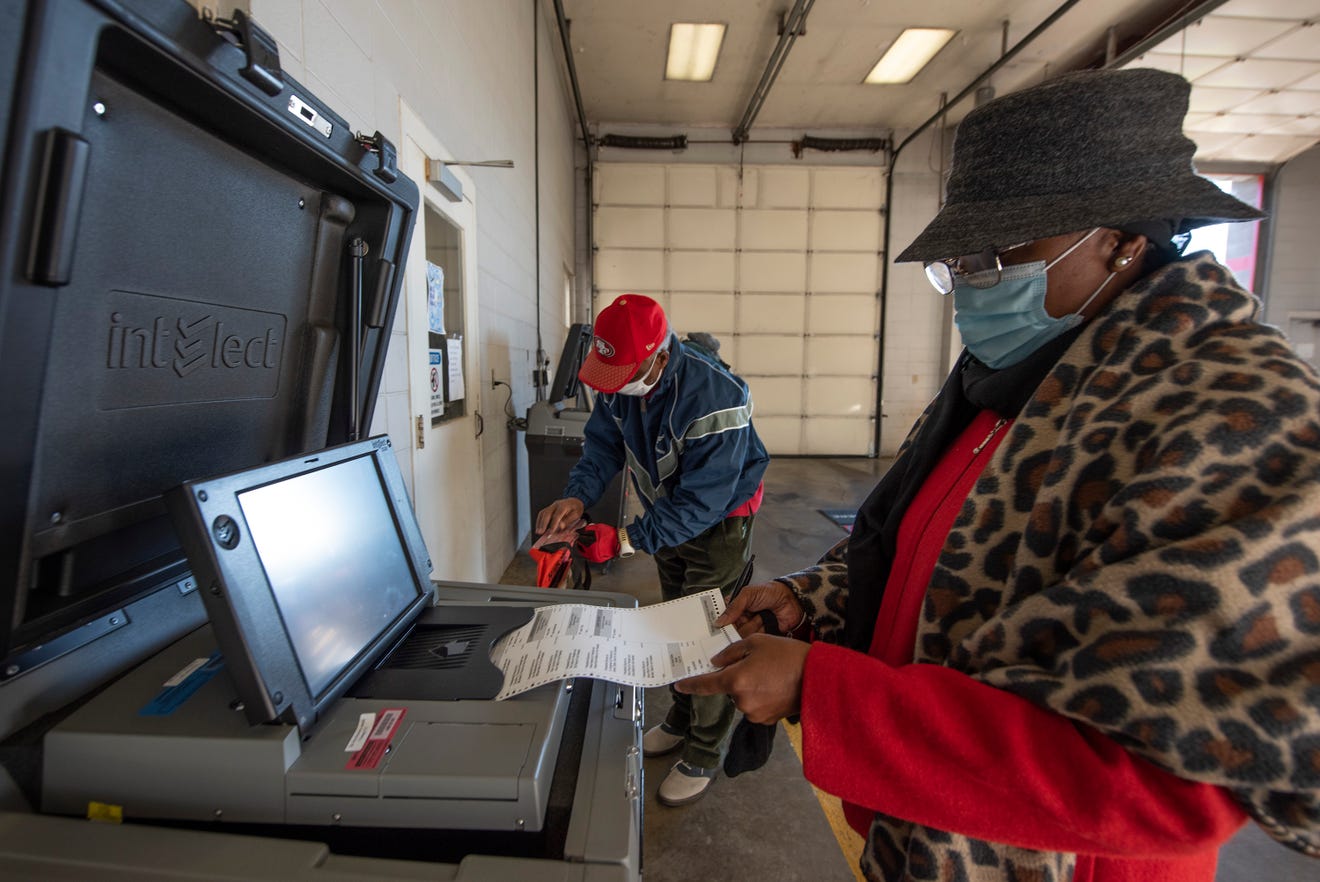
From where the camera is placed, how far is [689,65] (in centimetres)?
580

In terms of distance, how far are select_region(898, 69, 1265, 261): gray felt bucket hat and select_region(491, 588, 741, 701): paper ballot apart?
0.61 m

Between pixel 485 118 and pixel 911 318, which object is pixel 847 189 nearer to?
pixel 911 318

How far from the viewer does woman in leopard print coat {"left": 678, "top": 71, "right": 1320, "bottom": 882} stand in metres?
0.44

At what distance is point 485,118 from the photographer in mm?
2809

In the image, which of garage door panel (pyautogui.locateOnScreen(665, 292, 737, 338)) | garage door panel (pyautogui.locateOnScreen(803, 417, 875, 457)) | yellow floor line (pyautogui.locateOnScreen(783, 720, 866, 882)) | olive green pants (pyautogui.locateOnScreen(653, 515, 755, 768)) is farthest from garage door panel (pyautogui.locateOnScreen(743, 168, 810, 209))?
yellow floor line (pyautogui.locateOnScreen(783, 720, 866, 882))

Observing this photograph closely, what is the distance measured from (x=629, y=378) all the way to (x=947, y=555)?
3.58 feet

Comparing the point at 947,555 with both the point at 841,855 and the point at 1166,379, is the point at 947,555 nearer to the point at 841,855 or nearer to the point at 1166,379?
the point at 1166,379

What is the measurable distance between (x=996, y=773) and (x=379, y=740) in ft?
1.91

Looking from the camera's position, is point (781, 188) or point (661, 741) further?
point (781, 188)

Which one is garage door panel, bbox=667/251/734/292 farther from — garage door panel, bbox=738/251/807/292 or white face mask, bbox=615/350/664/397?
white face mask, bbox=615/350/664/397

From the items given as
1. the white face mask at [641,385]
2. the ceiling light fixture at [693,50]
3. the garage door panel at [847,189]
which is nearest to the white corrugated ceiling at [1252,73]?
the garage door panel at [847,189]

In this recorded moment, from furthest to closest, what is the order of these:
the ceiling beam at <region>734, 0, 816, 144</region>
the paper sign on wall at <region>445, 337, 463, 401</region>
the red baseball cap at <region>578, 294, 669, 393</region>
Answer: the ceiling beam at <region>734, 0, 816, 144</region> → the paper sign on wall at <region>445, 337, 463, 401</region> → the red baseball cap at <region>578, 294, 669, 393</region>

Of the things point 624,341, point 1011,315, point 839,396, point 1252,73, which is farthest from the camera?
point 839,396

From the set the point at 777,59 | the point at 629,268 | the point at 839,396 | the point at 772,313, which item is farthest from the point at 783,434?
the point at 777,59
